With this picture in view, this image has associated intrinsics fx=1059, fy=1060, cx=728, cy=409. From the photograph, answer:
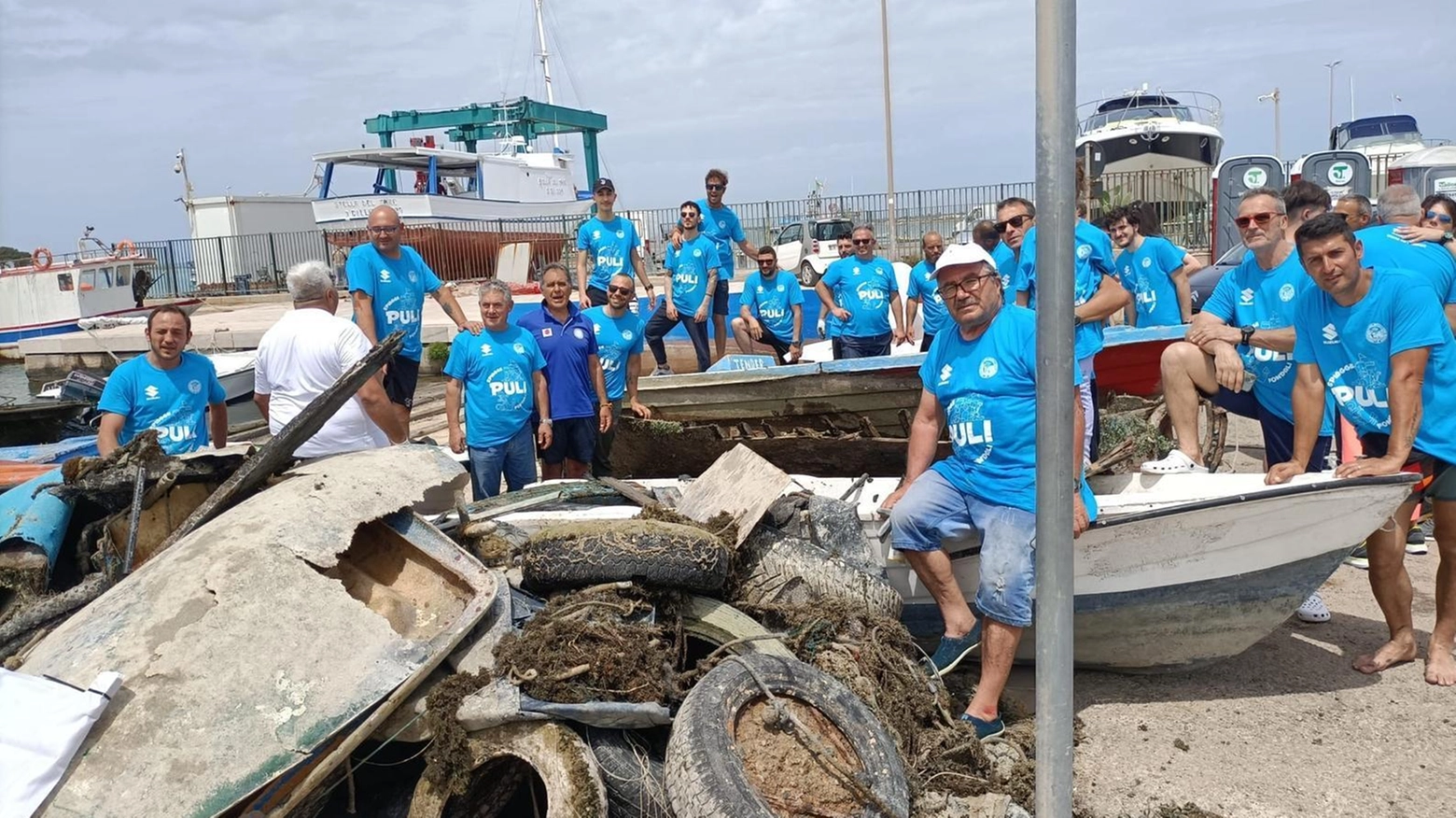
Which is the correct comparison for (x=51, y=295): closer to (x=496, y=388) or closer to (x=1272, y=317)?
Result: (x=496, y=388)

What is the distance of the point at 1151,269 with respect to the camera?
7980 millimetres

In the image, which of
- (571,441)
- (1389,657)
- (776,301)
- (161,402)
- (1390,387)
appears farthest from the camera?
(776,301)

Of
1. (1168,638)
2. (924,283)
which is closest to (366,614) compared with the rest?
(1168,638)

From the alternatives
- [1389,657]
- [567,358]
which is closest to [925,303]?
[567,358]

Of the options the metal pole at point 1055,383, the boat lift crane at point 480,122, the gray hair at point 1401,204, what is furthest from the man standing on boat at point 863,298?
the boat lift crane at point 480,122

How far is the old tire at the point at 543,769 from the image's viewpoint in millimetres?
3365

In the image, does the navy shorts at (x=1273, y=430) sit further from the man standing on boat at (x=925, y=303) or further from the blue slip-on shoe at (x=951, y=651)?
the man standing on boat at (x=925, y=303)

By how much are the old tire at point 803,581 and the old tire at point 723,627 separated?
242 mm

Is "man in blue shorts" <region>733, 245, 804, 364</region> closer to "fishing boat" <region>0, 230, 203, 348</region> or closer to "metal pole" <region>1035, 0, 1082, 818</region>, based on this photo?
"metal pole" <region>1035, 0, 1082, 818</region>

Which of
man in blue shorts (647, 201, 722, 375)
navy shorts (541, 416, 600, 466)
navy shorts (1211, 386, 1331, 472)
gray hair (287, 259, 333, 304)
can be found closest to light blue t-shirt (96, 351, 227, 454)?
gray hair (287, 259, 333, 304)

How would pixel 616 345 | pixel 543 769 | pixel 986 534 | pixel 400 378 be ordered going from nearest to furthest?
pixel 543 769 → pixel 986 534 → pixel 400 378 → pixel 616 345

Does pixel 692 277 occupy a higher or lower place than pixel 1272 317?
higher

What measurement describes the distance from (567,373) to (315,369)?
1604 mm

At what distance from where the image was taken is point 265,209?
34156 millimetres
